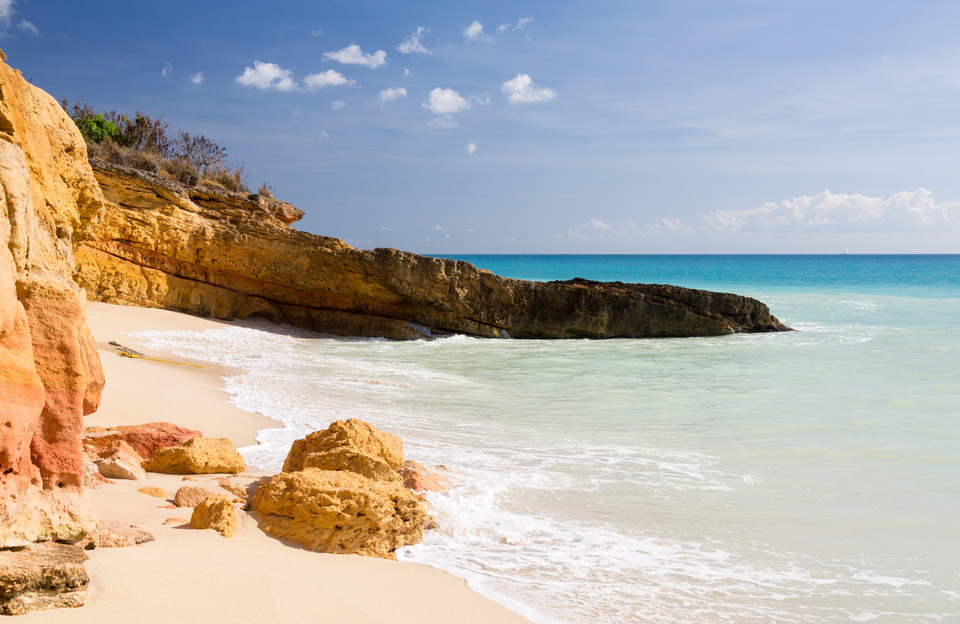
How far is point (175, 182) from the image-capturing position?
56.7 feet

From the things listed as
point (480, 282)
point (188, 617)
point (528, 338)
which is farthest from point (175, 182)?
point (188, 617)

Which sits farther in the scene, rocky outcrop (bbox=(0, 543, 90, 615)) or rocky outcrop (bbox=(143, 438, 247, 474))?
rocky outcrop (bbox=(143, 438, 247, 474))

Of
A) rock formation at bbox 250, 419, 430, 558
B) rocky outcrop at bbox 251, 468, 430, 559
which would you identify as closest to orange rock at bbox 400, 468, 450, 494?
rock formation at bbox 250, 419, 430, 558

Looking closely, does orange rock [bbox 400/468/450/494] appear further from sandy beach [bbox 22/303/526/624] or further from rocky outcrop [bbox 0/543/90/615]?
rocky outcrop [bbox 0/543/90/615]

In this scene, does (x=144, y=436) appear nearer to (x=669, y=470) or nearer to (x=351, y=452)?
(x=351, y=452)

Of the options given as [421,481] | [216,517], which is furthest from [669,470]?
[216,517]

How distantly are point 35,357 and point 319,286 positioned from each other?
606 inches

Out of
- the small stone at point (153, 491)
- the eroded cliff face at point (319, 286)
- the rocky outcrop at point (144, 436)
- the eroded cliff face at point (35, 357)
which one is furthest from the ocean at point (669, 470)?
the eroded cliff face at point (319, 286)

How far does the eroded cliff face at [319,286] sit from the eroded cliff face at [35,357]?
13500 millimetres

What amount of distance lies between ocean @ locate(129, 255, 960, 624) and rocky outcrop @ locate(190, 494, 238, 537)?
98cm

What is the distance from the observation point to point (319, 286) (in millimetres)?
17938

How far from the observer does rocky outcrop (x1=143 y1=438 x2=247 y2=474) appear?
4895 millimetres

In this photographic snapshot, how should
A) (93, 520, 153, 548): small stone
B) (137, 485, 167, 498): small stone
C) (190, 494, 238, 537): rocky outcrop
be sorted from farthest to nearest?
(137, 485, 167, 498): small stone < (190, 494, 238, 537): rocky outcrop < (93, 520, 153, 548): small stone

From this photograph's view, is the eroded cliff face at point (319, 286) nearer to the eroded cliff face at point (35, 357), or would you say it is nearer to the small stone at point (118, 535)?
the eroded cliff face at point (35, 357)
